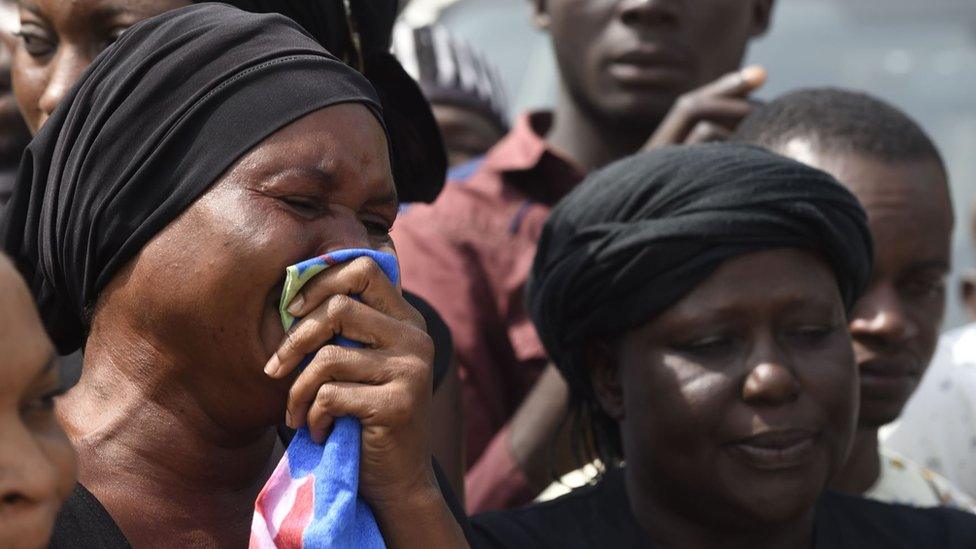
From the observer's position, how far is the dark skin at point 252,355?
7.42 feet

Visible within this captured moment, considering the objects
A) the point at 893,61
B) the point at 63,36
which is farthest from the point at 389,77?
the point at 893,61

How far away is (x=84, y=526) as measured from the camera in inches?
85.7

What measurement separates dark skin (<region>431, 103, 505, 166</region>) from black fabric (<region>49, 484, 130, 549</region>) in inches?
159

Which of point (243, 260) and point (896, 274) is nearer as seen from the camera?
point (243, 260)

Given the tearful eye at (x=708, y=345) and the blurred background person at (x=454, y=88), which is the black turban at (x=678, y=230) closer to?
the tearful eye at (x=708, y=345)

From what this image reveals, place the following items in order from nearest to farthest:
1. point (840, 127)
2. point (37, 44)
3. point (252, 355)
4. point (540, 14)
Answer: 1. point (252, 355)
2. point (37, 44)
3. point (840, 127)
4. point (540, 14)

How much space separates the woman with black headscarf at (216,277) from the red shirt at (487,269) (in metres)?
1.78

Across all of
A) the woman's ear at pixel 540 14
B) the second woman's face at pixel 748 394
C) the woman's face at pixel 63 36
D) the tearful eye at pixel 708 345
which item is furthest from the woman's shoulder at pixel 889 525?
the woman's ear at pixel 540 14

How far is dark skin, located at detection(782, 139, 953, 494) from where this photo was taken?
379 centimetres

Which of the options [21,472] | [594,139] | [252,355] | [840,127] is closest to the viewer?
[21,472]

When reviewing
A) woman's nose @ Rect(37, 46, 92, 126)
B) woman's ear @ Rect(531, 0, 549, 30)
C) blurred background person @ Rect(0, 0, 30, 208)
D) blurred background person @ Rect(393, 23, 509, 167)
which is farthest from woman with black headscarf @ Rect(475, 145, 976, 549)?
blurred background person @ Rect(393, 23, 509, 167)

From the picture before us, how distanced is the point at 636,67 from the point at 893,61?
3105mm

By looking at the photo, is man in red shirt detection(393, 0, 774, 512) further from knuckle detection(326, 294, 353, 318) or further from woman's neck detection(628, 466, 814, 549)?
knuckle detection(326, 294, 353, 318)

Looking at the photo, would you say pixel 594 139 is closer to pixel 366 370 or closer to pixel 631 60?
pixel 631 60
